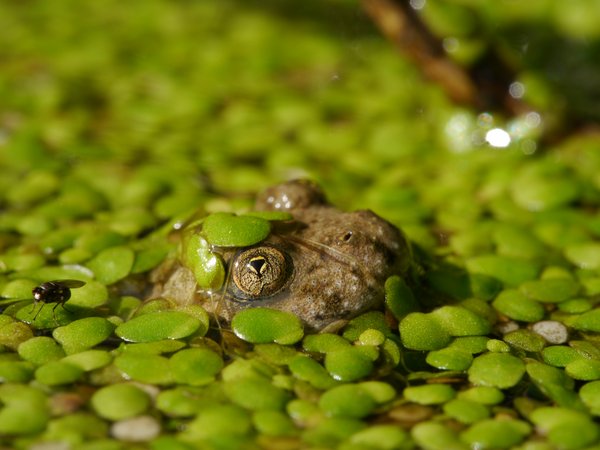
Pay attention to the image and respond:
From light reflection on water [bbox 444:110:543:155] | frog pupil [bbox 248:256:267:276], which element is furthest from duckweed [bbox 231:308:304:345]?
light reflection on water [bbox 444:110:543:155]

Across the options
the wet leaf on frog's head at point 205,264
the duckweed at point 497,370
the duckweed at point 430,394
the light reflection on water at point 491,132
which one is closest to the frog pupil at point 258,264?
the wet leaf on frog's head at point 205,264

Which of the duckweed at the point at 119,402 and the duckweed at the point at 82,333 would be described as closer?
the duckweed at the point at 119,402

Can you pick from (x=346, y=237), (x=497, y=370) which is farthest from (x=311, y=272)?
(x=497, y=370)

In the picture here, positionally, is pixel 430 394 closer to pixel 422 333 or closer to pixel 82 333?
pixel 422 333

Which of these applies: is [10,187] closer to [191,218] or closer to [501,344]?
[191,218]

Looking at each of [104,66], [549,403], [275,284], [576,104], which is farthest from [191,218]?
[576,104]

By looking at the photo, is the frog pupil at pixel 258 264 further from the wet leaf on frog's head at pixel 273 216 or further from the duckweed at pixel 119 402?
the duckweed at pixel 119 402

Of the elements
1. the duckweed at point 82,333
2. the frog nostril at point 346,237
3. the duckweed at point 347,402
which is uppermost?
the frog nostril at point 346,237
